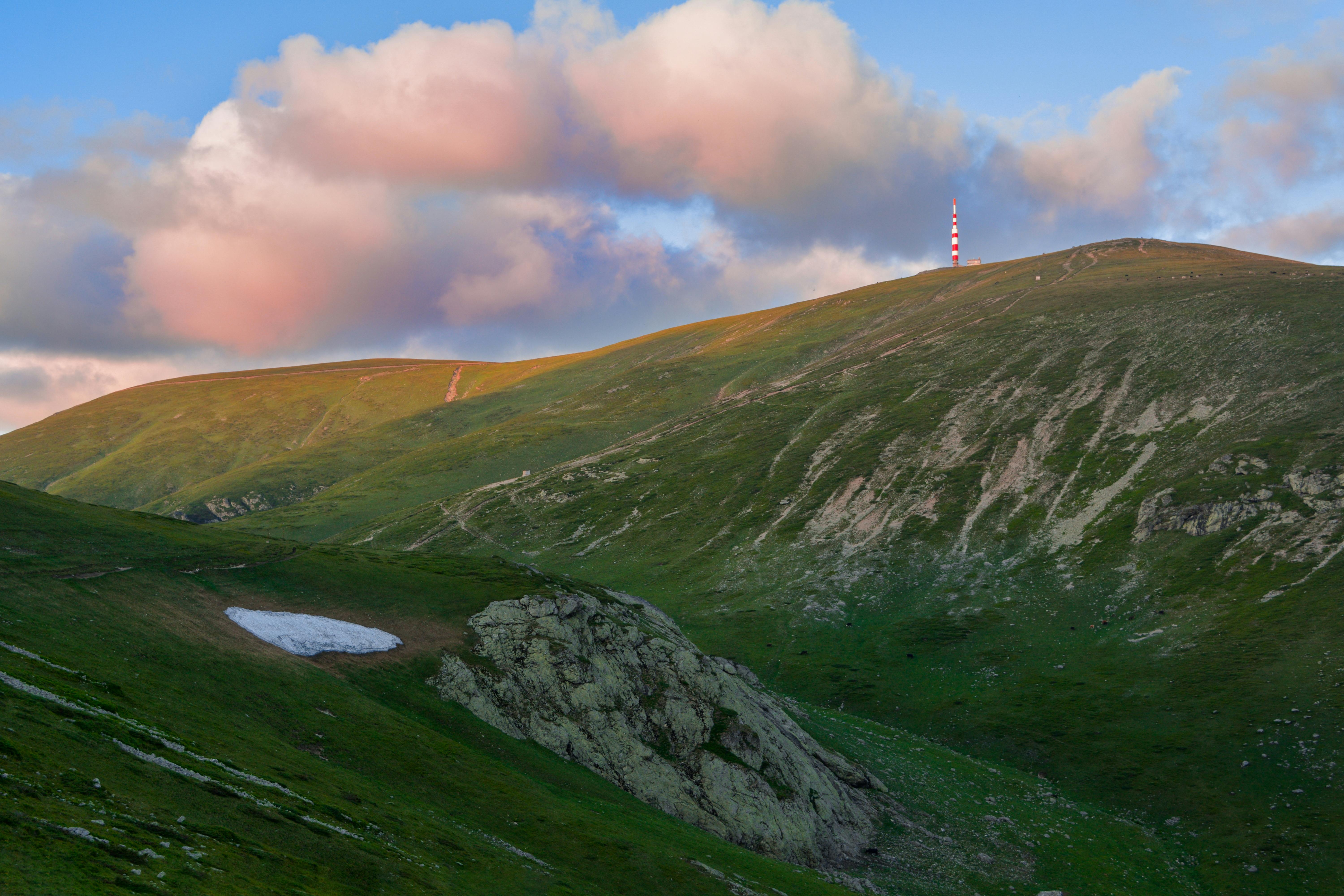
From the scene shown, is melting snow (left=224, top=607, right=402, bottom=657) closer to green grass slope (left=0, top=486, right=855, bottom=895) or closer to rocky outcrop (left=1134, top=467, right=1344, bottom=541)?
green grass slope (left=0, top=486, right=855, bottom=895)

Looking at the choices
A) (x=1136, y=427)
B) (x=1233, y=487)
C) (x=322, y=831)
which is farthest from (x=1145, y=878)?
(x=1136, y=427)

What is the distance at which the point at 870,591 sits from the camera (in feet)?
435

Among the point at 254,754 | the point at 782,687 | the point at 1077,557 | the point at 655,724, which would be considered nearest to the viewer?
the point at 254,754

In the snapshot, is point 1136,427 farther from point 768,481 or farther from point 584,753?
point 584,753

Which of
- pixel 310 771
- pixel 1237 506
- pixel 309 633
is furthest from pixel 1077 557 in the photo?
pixel 310 771

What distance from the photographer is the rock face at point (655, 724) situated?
184ft

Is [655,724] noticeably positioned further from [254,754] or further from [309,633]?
[254,754]

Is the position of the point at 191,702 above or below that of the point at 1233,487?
below

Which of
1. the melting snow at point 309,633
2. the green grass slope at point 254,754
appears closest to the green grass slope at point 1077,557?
the green grass slope at point 254,754

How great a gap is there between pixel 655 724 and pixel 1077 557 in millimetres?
91848

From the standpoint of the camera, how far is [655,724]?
59938 millimetres

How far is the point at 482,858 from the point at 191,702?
56.1 ft

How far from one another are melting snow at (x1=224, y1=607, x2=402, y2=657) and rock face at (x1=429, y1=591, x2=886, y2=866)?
5.45 meters

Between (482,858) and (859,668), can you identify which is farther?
(859,668)
